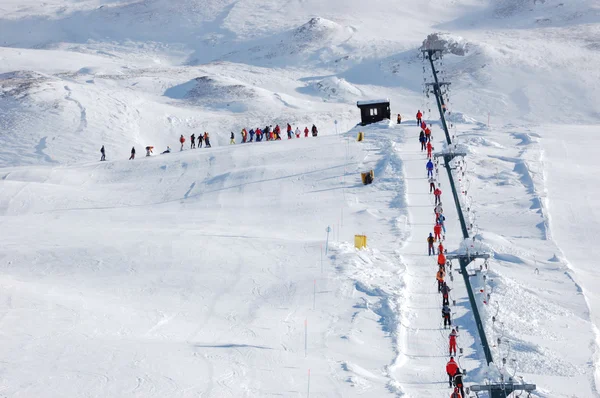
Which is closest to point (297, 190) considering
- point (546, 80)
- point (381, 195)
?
point (381, 195)

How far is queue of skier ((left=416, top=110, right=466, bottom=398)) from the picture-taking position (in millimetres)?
15969

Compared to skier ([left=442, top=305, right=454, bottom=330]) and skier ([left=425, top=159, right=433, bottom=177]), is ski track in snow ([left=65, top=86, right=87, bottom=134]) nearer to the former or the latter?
skier ([left=425, top=159, right=433, bottom=177])

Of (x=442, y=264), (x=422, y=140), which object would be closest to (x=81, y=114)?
(x=422, y=140)

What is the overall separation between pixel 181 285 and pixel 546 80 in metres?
56.3

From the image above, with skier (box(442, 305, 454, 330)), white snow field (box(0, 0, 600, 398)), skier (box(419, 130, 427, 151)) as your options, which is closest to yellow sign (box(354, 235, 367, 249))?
white snow field (box(0, 0, 600, 398))

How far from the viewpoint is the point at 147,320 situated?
70.8 feet

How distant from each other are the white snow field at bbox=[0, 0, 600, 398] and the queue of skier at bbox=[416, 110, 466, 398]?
0.46 meters

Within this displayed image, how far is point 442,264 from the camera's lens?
73.4 feet

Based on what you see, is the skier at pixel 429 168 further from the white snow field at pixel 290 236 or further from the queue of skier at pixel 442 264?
the white snow field at pixel 290 236

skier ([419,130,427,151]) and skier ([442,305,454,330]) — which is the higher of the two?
skier ([442,305,454,330])

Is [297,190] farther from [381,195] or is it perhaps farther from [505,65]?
[505,65]

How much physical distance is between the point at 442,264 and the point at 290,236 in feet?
29.2

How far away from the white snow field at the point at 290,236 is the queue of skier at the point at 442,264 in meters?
0.46

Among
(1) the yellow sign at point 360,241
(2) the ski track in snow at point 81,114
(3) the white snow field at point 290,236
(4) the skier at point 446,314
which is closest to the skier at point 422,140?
(3) the white snow field at point 290,236
